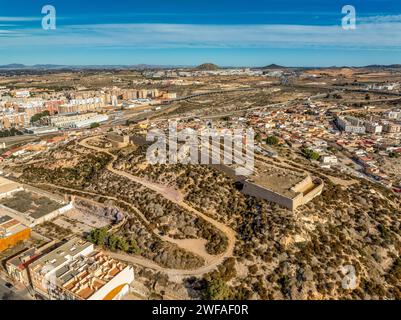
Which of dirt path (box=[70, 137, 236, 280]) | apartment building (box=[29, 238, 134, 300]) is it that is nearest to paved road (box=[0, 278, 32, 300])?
apartment building (box=[29, 238, 134, 300])

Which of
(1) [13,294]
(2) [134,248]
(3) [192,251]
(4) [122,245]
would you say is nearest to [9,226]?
(1) [13,294]

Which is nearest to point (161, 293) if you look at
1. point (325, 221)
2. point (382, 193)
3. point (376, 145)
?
point (325, 221)

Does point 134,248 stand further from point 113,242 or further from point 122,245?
point 113,242

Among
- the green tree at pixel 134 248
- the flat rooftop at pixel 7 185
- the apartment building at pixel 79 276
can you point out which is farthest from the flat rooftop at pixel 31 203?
the green tree at pixel 134 248

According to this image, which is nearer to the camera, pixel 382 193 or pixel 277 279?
pixel 277 279

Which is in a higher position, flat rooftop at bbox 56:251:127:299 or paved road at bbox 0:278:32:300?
flat rooftop at bbox 56:251:127:299

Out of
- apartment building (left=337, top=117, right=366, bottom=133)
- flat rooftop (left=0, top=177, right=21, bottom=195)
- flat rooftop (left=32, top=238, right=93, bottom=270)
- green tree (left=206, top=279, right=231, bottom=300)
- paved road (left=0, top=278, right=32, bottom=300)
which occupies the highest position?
apartment building (left=337, top=117, right=366, bottom=133)

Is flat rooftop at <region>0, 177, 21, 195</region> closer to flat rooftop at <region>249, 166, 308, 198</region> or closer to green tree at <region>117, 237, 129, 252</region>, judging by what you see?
green tree at <region>117, 237, 129, 252</region>
